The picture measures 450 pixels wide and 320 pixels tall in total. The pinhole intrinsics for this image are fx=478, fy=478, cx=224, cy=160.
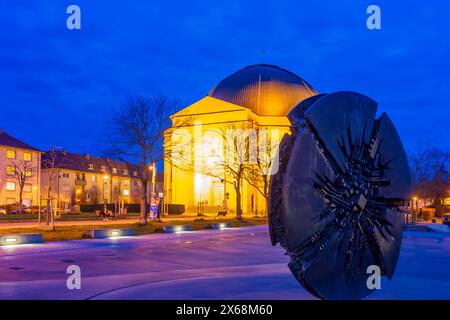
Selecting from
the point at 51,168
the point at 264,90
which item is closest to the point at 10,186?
the point at 51,168

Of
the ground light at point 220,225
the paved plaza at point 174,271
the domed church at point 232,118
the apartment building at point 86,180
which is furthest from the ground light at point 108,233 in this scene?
the apartment building at point 86,180

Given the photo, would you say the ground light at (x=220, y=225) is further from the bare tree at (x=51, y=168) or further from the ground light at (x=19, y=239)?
the ground light at (x=19, y=239)

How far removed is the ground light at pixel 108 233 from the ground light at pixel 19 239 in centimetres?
338

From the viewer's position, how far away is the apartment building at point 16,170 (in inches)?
2995

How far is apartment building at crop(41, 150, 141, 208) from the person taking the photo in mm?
91875

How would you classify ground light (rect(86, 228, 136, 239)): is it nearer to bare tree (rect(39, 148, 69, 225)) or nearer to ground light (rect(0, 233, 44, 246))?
ground light (rect(0, 233, 44, 246))

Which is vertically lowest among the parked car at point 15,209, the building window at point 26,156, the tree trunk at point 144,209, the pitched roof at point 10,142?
Answer: the parked car at point 15,209

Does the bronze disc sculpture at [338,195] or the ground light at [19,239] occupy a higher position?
the bronze disc sculpture at [338,195]

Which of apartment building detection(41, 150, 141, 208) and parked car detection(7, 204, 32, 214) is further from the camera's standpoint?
apartment building detection(41, 150, 141, 208)

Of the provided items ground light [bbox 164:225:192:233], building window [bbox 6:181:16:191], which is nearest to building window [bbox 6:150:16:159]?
building window [bbox 6:181:16:191]

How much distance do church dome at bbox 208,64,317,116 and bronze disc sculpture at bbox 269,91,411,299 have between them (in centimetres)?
7110

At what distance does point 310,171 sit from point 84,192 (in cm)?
9707

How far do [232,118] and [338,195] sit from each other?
216 ft

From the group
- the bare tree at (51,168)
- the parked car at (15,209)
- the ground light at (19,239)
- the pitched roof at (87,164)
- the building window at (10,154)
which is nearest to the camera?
the ground light at (19,239)
